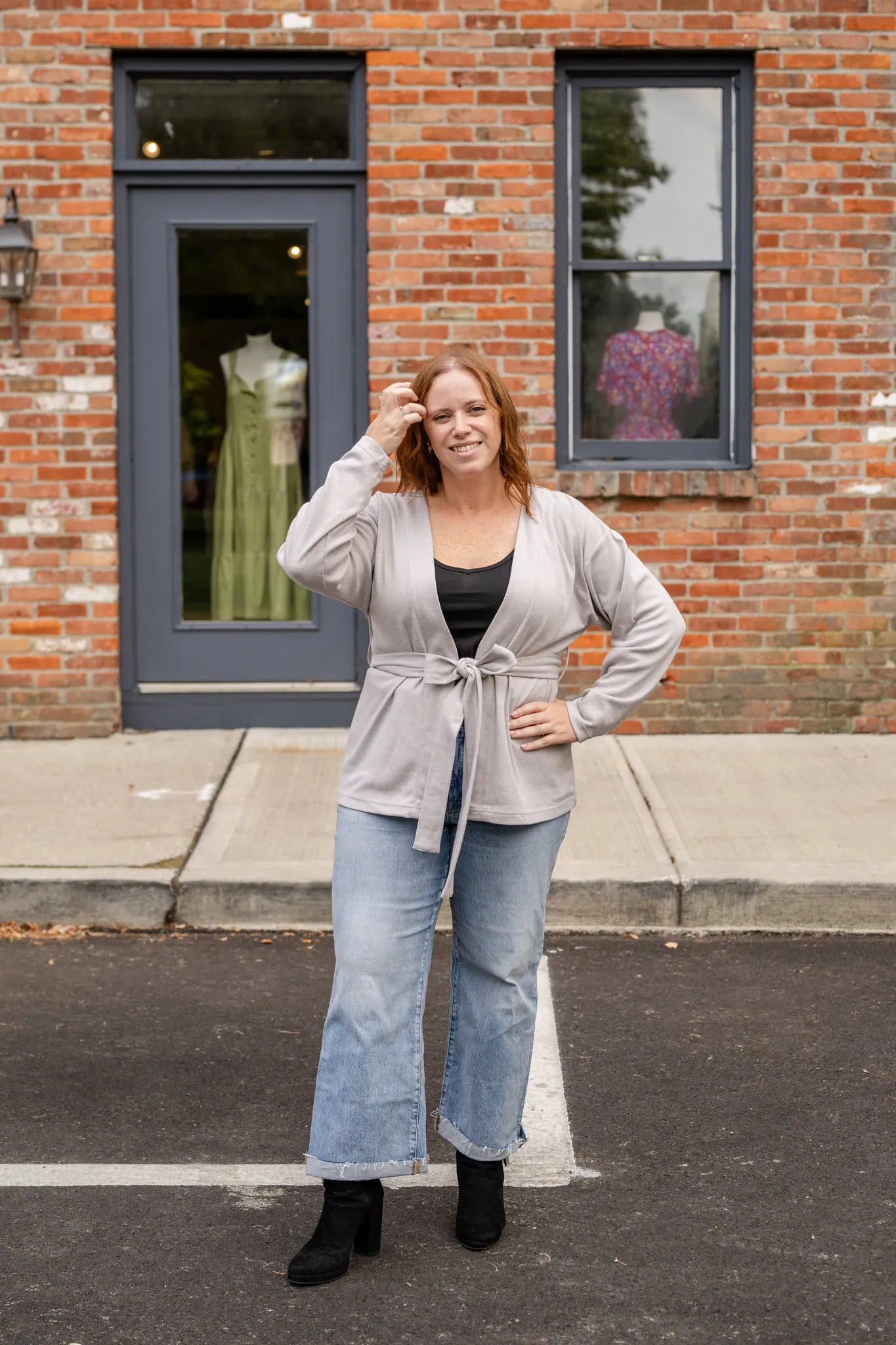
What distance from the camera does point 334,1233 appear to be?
346 cm

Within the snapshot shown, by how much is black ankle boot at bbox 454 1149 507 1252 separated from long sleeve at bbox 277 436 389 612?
130 cm

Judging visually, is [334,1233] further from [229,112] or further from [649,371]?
[229,112]

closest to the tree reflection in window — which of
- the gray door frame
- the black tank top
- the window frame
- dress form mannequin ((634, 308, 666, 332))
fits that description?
the window frame

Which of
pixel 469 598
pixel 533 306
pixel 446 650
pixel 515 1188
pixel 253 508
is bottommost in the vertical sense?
pixel 515 1188

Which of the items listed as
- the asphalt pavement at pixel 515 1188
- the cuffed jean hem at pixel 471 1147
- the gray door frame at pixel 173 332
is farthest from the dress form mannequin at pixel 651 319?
the cuffed jean hem at pixel 471 1147

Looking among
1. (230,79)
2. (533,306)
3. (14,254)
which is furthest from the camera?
(230,79)

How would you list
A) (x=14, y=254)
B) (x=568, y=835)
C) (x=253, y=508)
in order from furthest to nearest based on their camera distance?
(x=253, y=508) < (x=14, y=254) < (x=568, y=835)

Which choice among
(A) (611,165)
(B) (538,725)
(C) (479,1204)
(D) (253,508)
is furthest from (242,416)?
(C) (479,1204)

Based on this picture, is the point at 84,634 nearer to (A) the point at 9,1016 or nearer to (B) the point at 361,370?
(B) the point at 361,370

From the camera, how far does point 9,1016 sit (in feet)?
17.0

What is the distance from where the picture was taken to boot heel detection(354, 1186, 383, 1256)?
3.53 metres

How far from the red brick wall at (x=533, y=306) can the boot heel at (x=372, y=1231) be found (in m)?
4.92

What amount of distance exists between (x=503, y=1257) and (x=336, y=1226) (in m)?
0.38

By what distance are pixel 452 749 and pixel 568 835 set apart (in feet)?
10.8
